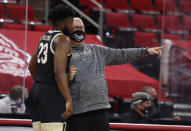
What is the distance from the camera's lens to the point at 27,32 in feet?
15.2

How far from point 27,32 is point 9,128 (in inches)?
38.4

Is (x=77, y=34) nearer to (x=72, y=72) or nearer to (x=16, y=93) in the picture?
(x=72, y=72)

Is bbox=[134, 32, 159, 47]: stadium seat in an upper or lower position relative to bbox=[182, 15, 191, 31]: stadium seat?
lower

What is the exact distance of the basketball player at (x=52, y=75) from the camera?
303cm

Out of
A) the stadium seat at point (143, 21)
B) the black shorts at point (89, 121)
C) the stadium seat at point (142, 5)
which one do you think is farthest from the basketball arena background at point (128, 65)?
the stadium seat at point (142, 5)

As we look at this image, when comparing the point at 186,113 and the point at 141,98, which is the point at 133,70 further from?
the point at 186,113

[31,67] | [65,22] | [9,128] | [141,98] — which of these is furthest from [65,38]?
[141,98]

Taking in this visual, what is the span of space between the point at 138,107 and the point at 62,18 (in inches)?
87.8

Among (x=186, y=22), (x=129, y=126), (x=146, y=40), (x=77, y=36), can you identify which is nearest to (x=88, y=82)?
(x=77, y=36)

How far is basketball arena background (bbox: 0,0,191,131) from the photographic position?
14.5 feet

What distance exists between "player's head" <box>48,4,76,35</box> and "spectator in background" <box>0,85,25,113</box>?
1.30m

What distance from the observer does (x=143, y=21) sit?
7.11 meters

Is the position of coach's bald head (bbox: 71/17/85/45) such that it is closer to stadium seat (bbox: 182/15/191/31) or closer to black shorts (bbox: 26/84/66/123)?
black shorts (bbox: 26/84/66/123)

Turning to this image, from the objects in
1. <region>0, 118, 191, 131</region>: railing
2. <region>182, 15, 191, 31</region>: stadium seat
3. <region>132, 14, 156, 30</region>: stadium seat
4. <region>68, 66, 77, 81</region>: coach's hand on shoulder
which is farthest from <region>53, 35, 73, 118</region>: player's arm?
<region>132, 14, 156, 30</region>: stadium seat
